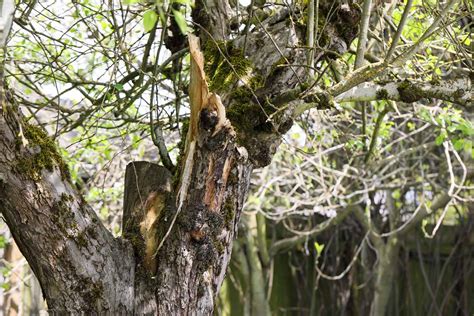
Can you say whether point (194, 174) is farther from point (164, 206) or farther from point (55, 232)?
point (55, 232)

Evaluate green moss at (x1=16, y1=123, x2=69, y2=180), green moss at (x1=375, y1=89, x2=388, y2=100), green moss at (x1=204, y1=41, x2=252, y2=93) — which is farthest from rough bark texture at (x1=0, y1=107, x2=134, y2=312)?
green moss at (x1=375, y1=89, x2=388, y2=100)

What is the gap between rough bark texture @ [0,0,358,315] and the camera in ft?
8.46

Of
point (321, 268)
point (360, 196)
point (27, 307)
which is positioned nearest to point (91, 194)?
point (27, 307)

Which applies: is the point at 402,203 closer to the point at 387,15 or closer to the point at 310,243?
→ the point at 310,243

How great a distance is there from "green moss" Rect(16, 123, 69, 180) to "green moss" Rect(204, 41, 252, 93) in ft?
2.20

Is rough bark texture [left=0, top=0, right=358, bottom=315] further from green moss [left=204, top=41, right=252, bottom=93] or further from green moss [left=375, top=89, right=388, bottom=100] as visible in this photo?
green moss [left=375, top=89, right=388, bottom=100]

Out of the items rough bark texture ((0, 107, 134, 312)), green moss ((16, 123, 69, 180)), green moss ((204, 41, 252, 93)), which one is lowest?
rough bark texture ((0, 107, 134, 312))

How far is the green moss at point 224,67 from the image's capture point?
2975mm

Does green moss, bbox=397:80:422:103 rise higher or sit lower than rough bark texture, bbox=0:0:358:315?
higher

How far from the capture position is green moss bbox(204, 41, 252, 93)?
2.97 m

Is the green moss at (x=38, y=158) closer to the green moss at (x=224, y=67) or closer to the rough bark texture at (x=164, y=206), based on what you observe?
the rough bark texture at (x=164, y=206)

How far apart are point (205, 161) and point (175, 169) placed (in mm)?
338

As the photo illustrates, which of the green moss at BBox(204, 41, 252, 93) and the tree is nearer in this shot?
the tree

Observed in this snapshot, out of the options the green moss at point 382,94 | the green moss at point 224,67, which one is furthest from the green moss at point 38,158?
the green moss at point 382,94
